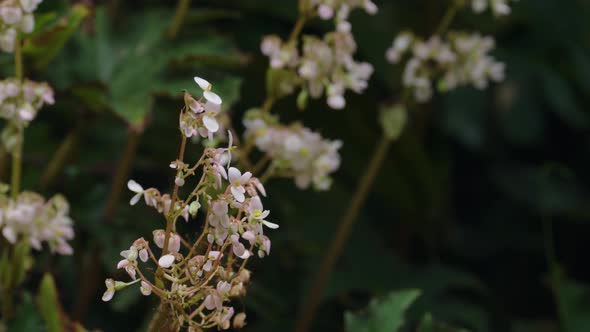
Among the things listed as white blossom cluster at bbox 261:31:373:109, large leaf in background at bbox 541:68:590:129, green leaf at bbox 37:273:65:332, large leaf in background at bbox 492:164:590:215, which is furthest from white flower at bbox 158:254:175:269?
large leaf in background at bbox 541:68:590:129

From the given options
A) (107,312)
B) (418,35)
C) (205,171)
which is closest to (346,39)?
(205,171)

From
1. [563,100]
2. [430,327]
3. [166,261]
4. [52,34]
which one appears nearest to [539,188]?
[563,100]

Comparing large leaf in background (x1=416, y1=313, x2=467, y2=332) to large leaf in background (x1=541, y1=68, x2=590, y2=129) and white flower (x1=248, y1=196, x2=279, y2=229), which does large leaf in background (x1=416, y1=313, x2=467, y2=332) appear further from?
large leaf in background (x1=541, y1=68, x2=590, y2=129)

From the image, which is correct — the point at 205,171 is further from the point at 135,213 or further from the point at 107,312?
the point at 107,312

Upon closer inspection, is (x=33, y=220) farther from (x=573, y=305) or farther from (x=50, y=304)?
(x=573, y=305)

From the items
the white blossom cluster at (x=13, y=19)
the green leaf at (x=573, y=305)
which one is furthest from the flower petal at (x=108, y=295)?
the green leaf at (x=573, y=305)

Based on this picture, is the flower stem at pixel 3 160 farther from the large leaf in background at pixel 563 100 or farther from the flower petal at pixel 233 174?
the large leaf in background at pixel 563 100
